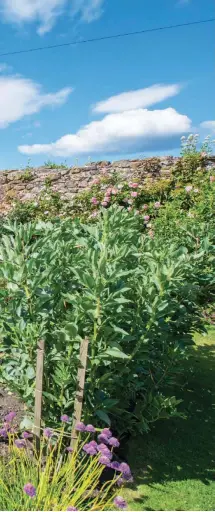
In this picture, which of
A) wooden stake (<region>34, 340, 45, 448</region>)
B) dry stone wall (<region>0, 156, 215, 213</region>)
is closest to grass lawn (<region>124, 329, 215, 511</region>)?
wooden stake (<region>34, 340, 45, 448</region>)

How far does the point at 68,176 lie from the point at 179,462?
1034cm

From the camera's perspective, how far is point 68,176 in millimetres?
13219

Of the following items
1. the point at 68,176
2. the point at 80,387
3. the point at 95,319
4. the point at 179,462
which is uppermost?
the point at 68,176

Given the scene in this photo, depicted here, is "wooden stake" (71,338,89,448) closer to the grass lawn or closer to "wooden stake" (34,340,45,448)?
"wooden stake" (34,340,45,448)

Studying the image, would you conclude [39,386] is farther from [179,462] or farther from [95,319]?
[179,462]

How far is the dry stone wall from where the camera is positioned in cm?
1262

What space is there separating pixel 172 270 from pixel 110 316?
21.9 inches

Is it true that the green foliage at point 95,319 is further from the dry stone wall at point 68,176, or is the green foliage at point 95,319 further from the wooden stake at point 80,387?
the dry stone wall at point 68,176

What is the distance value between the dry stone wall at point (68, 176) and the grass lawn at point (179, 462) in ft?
27.6

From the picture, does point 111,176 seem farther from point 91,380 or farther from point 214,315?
point 91,380

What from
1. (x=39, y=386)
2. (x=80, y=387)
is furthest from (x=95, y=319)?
(x=39, y=386)

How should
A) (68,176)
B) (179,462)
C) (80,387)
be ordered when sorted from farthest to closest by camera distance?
(68,176) → (179,462) → (80,387)

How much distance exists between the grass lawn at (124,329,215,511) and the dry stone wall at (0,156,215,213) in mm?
8419

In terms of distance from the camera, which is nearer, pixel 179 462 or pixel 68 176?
pixel 179 462
